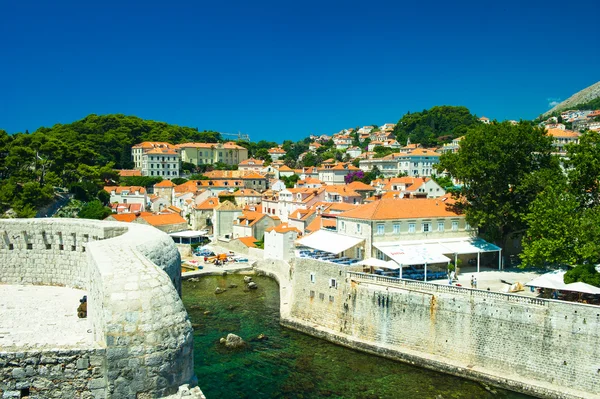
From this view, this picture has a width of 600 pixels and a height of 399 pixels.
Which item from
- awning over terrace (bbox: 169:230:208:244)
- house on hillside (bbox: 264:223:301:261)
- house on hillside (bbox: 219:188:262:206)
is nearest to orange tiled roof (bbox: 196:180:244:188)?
house on hillside (bbox: 219:188:262:206)

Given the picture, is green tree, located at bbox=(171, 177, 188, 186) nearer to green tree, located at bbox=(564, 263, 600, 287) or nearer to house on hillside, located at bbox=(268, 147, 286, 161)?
house on hillside, located at bbox=(268, 147, 286, 161)

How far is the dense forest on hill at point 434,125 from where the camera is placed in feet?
361

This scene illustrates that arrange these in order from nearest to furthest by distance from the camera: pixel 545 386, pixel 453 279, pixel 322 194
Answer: pixel 545 386 < pixel 453 279 < pixel 322 194

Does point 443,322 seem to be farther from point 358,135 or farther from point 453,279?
point 358,135

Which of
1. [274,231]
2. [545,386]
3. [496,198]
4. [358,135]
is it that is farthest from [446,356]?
[358,135]

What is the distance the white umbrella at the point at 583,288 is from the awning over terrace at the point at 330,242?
10.2 m

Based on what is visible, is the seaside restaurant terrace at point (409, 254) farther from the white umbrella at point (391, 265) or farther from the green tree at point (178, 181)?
the green tree at point (178, 181)

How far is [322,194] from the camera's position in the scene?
4741cm

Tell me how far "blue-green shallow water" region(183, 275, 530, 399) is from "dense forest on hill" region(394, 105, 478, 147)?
93.3 meters

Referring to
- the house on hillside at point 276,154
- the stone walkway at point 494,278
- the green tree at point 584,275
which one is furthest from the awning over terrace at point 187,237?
the house on hillside at point 276,154

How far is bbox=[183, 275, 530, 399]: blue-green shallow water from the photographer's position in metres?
15.2

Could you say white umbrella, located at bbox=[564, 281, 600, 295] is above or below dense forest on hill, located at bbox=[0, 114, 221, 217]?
below

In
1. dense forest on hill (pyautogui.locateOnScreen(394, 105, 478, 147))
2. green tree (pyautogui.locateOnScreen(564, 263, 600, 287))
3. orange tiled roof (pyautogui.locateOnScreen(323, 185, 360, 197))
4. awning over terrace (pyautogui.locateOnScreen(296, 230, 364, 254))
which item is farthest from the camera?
dense forest on hill (pyautogui.locateOnScreen(394, 105, 478, 147))

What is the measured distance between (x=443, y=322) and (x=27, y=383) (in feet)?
48.8
